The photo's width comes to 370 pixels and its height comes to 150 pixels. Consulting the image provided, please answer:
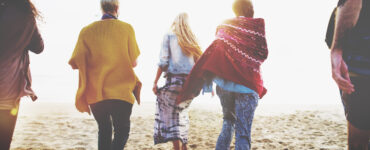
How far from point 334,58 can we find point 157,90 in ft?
7.44

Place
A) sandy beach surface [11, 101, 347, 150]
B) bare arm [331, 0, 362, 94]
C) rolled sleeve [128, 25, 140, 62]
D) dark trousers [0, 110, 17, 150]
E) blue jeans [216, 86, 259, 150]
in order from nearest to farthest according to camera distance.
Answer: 1. bare arm [331, 0, 362, 94]
2. dark trousers [0, 110, 17, 150]
3. blue jeans [216, 86, 259, 150]
4. rolled sleeve [128, 25, 140, 62]
5. sandy beach surface [11, 101, 347, 150]

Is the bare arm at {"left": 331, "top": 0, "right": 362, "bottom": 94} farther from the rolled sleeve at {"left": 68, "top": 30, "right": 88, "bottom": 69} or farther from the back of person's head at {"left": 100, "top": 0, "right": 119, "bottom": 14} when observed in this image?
the rolled sleeve at {"left": 68, "top": 30, "right": 88, "bottom": 69}

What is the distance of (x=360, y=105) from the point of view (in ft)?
5.97

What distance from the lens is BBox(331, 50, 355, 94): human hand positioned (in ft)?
5.95

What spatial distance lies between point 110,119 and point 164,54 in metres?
1.08

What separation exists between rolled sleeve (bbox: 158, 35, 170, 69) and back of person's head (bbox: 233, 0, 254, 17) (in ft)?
3.43

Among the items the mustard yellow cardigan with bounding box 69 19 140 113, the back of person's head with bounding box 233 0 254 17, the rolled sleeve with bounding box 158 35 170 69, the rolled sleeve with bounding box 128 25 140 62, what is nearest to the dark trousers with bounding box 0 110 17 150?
the mustard yellow cardigan with bounding box 69 19 140 113

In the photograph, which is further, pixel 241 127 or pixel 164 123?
pixel 164 123

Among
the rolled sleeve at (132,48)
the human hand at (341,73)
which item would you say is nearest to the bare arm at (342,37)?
the human hand at (341,73)

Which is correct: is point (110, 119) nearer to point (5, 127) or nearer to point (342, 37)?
point (5, 127)

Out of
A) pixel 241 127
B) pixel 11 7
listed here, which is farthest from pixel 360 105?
pixel 11 7

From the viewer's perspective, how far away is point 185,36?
11.7 feet

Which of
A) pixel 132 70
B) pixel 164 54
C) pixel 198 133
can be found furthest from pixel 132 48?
pixel 198 133

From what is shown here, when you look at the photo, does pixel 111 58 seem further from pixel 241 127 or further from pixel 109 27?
pixel 241 127
